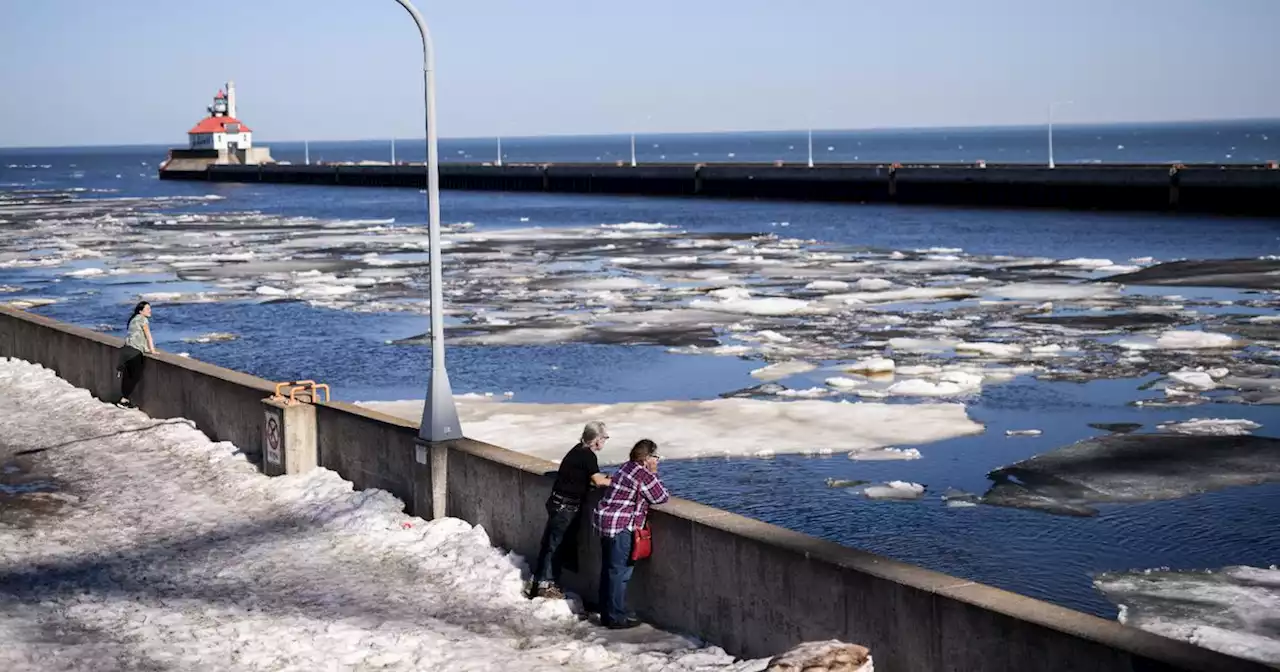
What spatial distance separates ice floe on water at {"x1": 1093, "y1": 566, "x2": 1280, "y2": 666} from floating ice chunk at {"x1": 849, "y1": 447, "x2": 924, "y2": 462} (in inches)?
197

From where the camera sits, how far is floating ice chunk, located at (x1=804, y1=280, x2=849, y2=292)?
39.8 meters

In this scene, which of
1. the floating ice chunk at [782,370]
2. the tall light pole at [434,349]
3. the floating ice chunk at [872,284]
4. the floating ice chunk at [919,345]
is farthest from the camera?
the floating ice chunk at [872,284]

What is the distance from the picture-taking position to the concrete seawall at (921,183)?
241 feet

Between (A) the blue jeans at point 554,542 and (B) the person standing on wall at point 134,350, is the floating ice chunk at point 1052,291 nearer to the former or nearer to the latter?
(B) the person standing on wall at point 134,350

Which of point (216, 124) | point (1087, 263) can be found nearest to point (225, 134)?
point (216, 124)

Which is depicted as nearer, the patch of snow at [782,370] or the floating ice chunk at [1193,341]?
the patch of snow at [782,370]

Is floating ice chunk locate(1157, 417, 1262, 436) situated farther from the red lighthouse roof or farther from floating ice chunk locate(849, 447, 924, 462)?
the red lighthouse roof

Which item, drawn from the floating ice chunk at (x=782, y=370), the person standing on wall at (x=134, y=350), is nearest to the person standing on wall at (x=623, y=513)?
the person standing on wall at (x=134, y=350)

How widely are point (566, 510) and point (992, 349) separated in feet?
53.0

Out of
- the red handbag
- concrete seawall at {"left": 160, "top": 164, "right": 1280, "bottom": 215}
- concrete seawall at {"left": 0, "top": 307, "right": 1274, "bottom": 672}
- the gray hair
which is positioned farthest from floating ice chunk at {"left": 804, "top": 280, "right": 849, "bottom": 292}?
concrete seawall at {"left": 160, "top": 164, "right": 1280, "bottom": 215}

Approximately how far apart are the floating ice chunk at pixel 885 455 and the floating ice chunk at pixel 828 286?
20.0 meters

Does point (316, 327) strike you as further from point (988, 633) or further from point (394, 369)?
point (988, 633)

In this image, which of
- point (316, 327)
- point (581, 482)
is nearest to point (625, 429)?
point (581, 482)

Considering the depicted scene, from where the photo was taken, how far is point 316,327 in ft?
116
